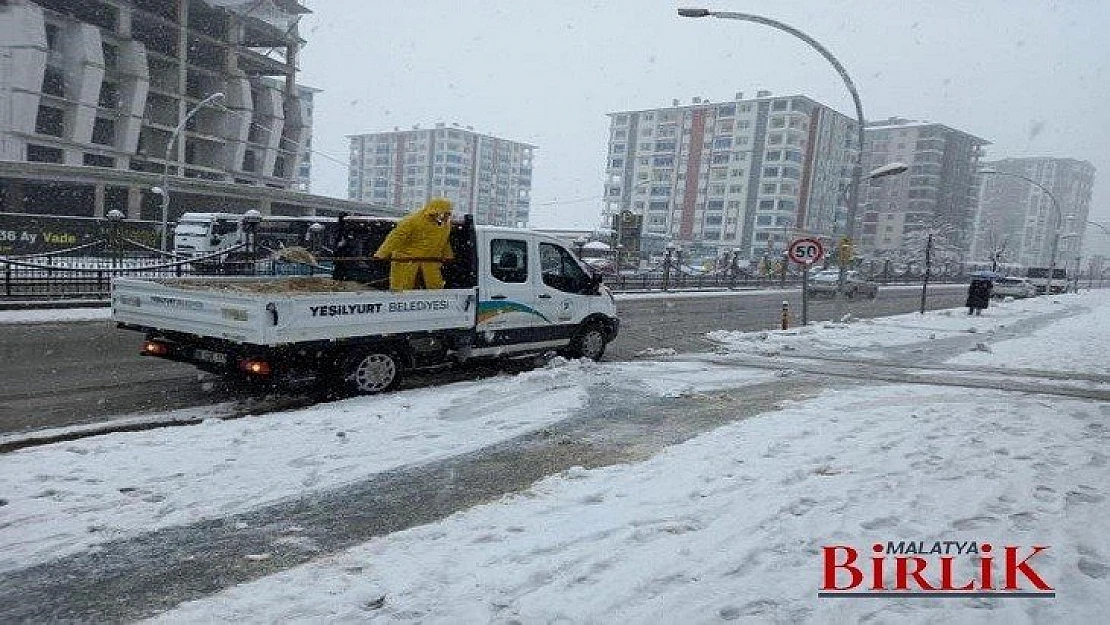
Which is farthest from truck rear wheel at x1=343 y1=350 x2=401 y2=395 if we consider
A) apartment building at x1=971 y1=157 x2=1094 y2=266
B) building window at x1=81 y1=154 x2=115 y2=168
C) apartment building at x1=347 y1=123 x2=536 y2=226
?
apartment building at x1=971 y1=157 x2=1094 y2=266

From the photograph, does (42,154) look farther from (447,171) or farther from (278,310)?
(447,171)

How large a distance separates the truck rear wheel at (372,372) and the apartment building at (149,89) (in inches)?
1516

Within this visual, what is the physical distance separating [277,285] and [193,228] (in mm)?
23564

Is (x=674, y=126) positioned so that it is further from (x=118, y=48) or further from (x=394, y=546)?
(x=394, y=546)

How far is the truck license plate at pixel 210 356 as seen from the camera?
23.4 feet

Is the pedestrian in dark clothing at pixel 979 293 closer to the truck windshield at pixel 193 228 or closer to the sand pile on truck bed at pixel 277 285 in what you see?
the sand pile on truck bed at pixel 277 285

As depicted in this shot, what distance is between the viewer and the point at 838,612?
3.43 m

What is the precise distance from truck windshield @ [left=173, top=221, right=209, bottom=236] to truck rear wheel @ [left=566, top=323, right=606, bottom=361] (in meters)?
23.3

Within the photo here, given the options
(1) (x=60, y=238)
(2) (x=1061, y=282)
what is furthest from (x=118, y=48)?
(2) (x=1061, y=282)

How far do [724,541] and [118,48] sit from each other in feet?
201

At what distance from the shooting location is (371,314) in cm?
761

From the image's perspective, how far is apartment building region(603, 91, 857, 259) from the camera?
102500 mm

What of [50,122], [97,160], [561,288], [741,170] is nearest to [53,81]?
[50,122]

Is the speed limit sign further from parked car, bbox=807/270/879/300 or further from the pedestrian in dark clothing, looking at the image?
parked car, bbox=807/270/879/300
